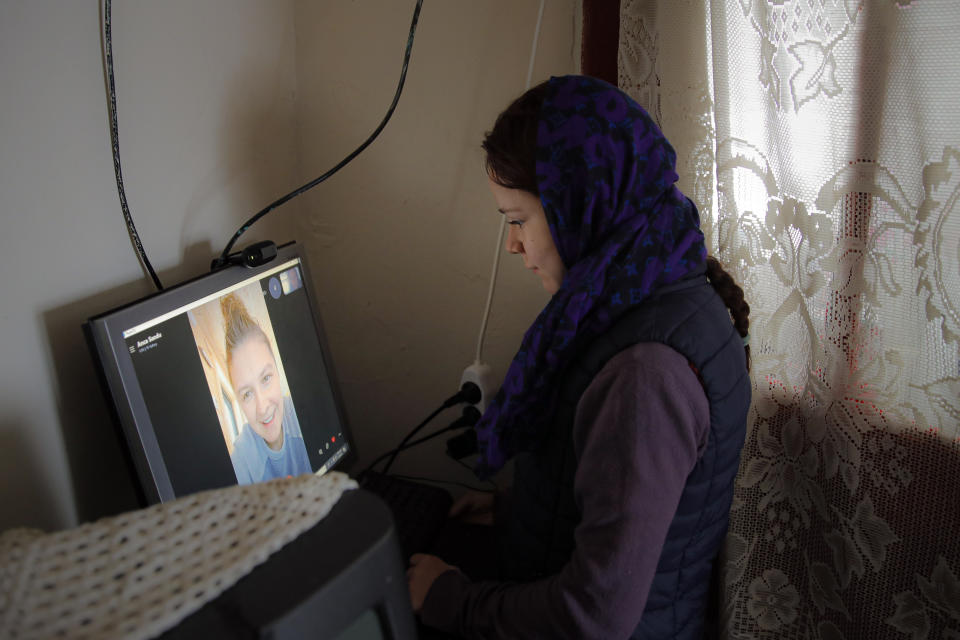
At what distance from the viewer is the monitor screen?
2.37 ft

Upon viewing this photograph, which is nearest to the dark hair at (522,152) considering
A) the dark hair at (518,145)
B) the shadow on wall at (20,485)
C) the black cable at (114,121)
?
the dark hair at (518,145)

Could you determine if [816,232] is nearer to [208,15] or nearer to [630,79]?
[630,79]

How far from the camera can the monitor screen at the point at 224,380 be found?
722mm

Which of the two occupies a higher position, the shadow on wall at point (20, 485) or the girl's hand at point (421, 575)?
the shadow on wall at point (20, 485)

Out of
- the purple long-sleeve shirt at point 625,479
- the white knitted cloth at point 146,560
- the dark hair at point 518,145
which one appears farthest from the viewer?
the dark hair at point 518,145

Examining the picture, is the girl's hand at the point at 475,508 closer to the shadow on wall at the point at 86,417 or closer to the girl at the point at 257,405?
the girl at the point at 257,405

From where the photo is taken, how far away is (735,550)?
0.98m

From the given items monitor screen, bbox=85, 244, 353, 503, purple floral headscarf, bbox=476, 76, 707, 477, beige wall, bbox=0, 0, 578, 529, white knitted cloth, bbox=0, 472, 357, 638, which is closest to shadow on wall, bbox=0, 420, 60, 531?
beige wall, bbox=0, 0, 578, 529

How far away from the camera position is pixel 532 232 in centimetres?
85

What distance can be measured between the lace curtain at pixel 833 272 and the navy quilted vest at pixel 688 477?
132 mm

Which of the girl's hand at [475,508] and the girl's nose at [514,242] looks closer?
the girl's nose at [514,242]

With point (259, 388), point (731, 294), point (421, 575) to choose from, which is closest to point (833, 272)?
point (731, 294)

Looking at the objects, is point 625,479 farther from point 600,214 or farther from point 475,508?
point 475,508

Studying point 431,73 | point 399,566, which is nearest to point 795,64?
point 431,73
